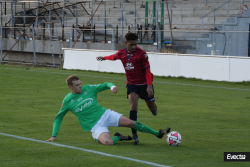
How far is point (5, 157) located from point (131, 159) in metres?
2.02

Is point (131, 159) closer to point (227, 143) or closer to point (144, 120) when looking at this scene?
point (227, 143)

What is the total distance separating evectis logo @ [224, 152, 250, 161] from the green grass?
113 millimetres

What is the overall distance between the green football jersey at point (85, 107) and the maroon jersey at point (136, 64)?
2.83ft

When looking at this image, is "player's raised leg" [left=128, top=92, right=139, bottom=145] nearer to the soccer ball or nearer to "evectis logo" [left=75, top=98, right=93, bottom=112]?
the soccer ball

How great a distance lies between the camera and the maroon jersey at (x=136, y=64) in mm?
8125

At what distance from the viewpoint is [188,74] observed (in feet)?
70.7

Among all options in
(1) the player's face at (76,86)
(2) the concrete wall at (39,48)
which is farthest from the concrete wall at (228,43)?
(1) the player's face at (76,86)

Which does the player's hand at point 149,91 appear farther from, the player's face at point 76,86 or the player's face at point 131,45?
the player's face at point 76,86

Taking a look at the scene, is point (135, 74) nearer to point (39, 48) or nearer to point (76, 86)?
point (76, 86)

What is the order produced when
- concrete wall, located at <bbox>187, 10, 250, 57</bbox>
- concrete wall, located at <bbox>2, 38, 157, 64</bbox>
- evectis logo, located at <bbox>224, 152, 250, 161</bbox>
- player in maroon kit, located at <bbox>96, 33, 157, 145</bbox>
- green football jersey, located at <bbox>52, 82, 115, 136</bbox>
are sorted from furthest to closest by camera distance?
concrete wall, located at <bbox>2, 38, 157, 64</bbox> → concrete wall, located at <bbox>187, 10, 250, 57</bbox> → player in maroon kit, located at <bbox>96, 33, 157, 145</bbox> → green football jersey, located at <bbox>52, 82, 115, 136</bbox> → evectis logo, located at <bbox>224, 152, 250, 161</bbox>

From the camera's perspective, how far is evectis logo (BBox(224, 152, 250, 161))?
667 cm

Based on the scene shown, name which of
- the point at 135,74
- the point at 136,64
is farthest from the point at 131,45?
the point at 135,74

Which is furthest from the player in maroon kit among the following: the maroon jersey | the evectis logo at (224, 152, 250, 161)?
the evectis logo at (224, 152, 250, 161)

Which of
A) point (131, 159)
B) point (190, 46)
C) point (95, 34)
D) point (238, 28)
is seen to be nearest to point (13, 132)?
point (131, 159)
